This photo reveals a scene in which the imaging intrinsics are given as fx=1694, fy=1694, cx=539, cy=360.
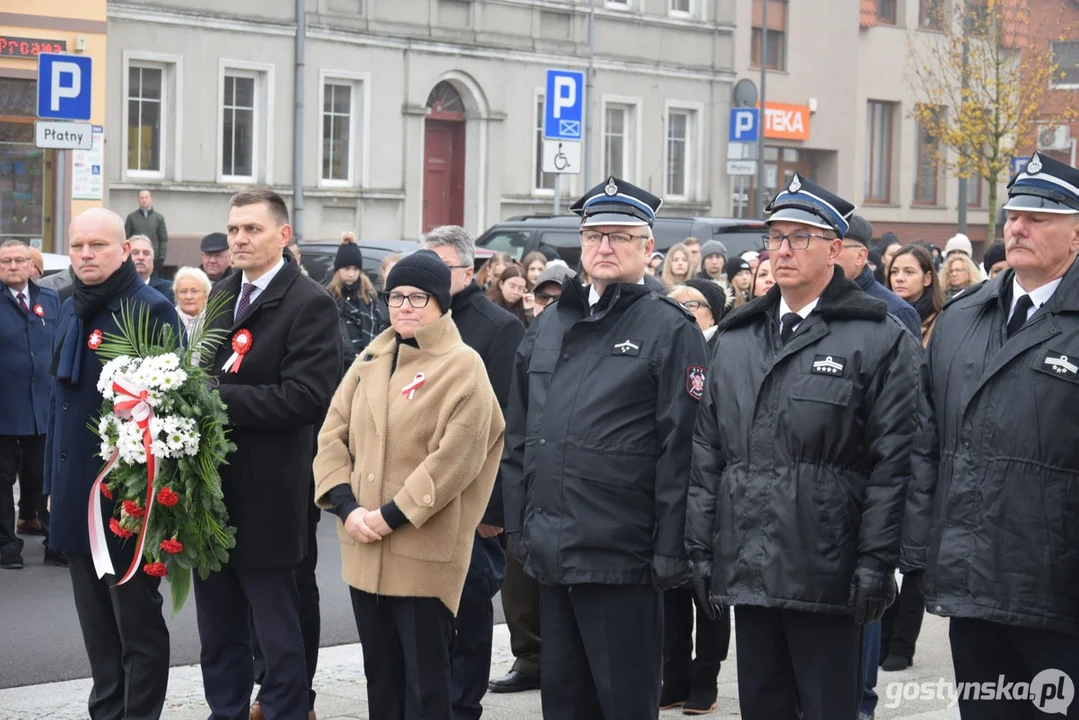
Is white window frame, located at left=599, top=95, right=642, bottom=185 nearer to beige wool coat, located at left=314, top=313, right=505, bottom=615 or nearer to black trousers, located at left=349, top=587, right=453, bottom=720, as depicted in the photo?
beige wool coat, located at left=314, top=313, right=505, bottom=615

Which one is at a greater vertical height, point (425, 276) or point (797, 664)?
point (425, 276)

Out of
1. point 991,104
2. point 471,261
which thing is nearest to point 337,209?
point 991,104

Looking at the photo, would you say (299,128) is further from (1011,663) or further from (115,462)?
(1011,663)

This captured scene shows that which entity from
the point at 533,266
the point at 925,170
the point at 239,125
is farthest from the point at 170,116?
the point at 925,170

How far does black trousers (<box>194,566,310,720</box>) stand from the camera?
22.0 feet

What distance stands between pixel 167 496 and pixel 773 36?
36.5 metres

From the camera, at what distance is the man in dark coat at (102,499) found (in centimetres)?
691

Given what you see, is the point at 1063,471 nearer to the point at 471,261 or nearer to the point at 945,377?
the point at 945,377

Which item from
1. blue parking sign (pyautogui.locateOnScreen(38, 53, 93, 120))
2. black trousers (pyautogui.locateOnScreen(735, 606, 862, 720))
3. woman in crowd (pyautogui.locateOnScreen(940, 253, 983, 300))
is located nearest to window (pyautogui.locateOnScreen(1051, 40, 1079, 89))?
woman in crowd (pyautogui.locateOnScreen(940, 253, 983, 300))

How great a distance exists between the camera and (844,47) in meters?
42.6

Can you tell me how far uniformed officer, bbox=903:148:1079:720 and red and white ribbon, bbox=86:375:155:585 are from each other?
9.67 feet

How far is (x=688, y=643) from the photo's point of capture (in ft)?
26.7

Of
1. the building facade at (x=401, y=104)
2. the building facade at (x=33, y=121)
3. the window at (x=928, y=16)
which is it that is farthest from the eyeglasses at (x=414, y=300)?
the window at (x=928, y=16)

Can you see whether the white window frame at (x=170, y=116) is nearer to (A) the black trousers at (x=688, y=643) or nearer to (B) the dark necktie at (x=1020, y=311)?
(A) the black trousers at (x=688, y=643)
